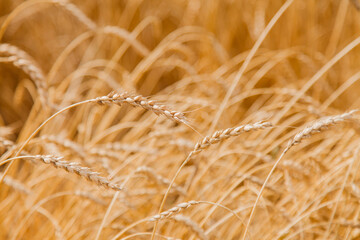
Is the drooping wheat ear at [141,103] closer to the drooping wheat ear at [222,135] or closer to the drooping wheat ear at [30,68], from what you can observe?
the drooping wheat ear at [222,135]

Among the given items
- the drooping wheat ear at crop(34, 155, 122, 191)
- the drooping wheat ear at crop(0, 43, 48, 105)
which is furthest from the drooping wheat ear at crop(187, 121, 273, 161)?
the drooping wheat ear at crop(0, 43, 48, 105)

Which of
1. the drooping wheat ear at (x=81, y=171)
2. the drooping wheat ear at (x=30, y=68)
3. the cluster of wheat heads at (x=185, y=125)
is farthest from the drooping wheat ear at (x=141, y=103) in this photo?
the drooping wheat ear at (x=30, y=68)

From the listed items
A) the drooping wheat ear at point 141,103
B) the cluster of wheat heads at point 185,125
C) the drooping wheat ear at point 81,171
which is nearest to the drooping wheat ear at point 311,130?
the cluster of wheat heads at point 185,125

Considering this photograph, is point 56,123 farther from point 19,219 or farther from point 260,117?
point 260,117

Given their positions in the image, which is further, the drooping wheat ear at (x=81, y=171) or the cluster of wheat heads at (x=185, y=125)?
the cluster of wheat heads at (x=185, y=125)

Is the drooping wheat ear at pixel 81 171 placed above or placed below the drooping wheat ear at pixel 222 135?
below

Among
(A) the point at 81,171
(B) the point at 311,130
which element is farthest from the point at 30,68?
(B) the point at 311,130

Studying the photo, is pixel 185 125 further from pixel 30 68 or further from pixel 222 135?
pixel 222 135

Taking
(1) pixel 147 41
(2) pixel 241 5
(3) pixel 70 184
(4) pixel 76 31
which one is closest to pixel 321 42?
(2) pixel 241 5
